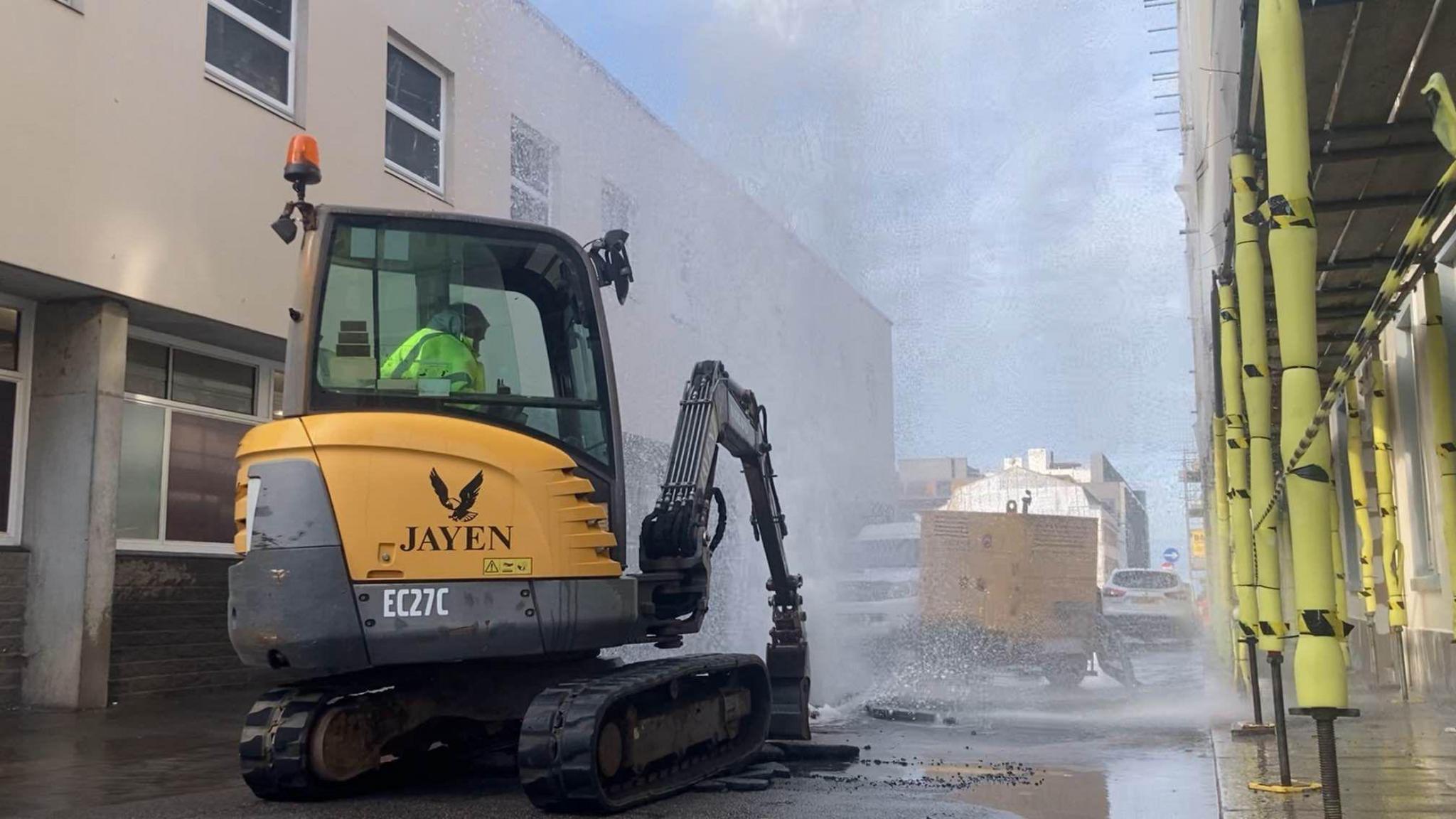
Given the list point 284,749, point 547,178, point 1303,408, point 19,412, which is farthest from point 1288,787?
point 547,178

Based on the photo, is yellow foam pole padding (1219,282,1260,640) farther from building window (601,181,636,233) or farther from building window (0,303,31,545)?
building window (601,181,636,233)

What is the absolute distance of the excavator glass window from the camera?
6059 millimetres

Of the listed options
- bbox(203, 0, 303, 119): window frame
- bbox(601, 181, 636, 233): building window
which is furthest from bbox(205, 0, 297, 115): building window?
bbox(601, 181, 636, 233): building window

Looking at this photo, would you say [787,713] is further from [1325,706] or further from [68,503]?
[68,503]

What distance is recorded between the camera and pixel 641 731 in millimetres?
6152

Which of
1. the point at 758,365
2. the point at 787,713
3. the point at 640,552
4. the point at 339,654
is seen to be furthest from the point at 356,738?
→ the point at 758,365

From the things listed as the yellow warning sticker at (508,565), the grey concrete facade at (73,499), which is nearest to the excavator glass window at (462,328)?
the yellow warning sticker at (508,565)

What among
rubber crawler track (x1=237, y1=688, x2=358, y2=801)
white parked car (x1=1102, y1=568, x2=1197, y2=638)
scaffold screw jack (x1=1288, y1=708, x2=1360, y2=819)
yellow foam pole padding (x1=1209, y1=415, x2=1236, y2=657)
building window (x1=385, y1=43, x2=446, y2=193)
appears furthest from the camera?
Result: white parked car (x1=1102, y1=568, x2=1197, y2=638)

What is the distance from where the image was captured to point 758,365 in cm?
1548

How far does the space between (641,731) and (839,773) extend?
172 cm

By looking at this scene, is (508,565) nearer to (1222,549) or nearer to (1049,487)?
(1049,487)

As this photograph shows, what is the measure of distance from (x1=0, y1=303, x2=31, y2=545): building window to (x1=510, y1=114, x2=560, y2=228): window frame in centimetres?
731

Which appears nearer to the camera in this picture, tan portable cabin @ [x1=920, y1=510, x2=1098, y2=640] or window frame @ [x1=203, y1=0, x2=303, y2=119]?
window frame @ [x1=203, y1=0, x2=303, y2=119]

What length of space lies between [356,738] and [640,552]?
69.5 inches
